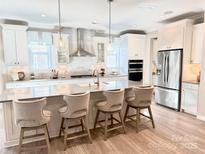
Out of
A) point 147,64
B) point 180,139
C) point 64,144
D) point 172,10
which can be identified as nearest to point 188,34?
point 172,10

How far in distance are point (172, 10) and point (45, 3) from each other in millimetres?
3015

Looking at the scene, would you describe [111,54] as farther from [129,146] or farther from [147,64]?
[129,146]

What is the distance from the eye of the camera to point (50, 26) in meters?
5.35

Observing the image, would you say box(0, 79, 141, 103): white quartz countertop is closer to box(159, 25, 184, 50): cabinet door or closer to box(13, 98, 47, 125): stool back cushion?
box(13, 98, 47, 125): stool back cushion

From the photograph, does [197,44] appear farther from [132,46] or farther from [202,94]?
[132,46]

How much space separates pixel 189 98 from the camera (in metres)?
4.11

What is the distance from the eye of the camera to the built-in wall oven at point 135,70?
19.7 ft

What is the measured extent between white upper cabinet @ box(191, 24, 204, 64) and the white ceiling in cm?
53

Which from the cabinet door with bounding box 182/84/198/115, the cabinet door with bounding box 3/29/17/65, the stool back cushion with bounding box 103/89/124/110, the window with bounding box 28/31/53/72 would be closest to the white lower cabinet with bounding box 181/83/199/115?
the cabinet door with bounding box 182/84/198/115

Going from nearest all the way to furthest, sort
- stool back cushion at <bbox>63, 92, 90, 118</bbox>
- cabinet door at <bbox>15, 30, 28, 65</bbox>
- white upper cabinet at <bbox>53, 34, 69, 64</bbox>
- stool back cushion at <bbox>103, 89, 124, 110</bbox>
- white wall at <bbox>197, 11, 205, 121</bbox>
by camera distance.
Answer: stool back cushion at <bbox>63, 92, 90, 118</bbox> → stool back cushion at <bbox>103, 89, 124, 110</bbox> → white wall at <bbox>197, 11, 205, 121</bbox> → cabinet door at <bbox>15, 30, 28, 65</bbox> → white upper cabinet at <bbox>53, 34, 69, 64</bbox>

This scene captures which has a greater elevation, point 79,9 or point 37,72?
point 79,9

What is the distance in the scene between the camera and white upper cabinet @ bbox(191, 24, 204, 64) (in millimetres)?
4016

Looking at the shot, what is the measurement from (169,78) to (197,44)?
1165 millimetres

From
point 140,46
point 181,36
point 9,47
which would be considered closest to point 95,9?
point 181,36
